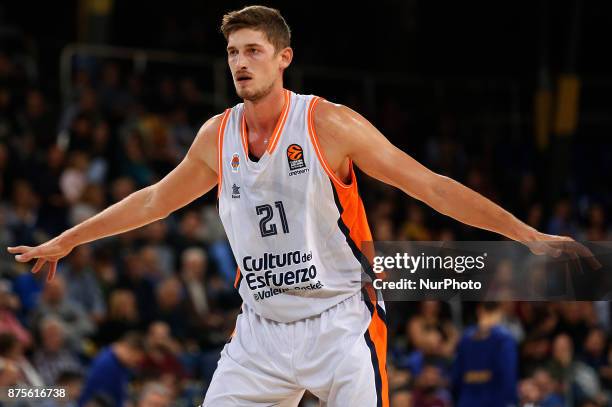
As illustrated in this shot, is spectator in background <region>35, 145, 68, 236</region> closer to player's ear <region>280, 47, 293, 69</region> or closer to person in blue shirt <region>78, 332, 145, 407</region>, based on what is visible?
person in blue shirt <region>78, 332, 145, 407</region>

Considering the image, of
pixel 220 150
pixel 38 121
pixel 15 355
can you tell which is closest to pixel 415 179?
pixel 220 150

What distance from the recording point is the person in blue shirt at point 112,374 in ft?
30.2

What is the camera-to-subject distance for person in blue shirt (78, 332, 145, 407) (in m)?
9.20

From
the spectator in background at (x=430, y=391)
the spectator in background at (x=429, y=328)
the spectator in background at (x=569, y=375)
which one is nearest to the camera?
the spectator in background at (x=430, y=391)

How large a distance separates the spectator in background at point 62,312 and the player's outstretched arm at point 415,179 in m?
5.86

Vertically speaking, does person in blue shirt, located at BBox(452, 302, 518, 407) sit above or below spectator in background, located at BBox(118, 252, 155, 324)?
below

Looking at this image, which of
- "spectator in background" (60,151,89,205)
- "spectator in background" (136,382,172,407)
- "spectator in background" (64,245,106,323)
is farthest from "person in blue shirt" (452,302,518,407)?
"spectator in background" (60,151,89,205)

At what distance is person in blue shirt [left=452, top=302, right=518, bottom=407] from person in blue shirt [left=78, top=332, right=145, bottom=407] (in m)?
2.99

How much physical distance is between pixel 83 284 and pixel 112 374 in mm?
1913

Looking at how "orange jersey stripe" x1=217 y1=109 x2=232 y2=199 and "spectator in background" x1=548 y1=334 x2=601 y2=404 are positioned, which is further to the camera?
"spectator in background" x1=548 y1=334 x2=601 y2=404

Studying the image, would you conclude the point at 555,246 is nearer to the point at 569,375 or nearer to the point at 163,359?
the point at 163,359

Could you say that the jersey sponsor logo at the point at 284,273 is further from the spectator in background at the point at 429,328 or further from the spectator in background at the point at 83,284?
the spectator in background at the point at 429,328

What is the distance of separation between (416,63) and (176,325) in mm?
9336

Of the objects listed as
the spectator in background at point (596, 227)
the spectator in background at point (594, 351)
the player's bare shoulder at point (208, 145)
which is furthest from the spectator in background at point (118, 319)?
the spectator in background at point (596, 227)
